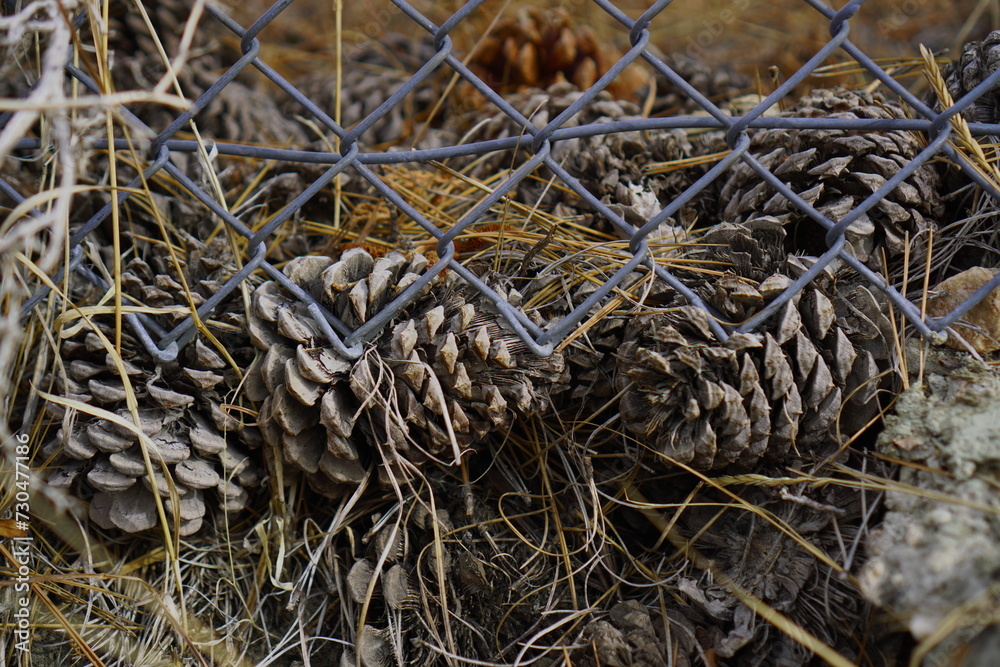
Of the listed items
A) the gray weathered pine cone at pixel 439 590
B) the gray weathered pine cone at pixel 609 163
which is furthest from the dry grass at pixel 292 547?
the gray weathered pine cone at pixel 609 163

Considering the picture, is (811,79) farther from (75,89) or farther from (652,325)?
(75,89)

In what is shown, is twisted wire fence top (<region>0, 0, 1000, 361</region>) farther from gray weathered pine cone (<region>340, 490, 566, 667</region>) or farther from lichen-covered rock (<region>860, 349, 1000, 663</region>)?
gray weathered pine cone (<region>340, 490, 566, 667</region>)

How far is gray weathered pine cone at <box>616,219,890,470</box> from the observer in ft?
2.88

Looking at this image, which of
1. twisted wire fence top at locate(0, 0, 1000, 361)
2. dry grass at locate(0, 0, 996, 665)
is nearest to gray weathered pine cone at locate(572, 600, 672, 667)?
dry grass at locate(0, 0, 996, 665)

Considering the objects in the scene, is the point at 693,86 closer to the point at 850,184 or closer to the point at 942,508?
the point at 850,184

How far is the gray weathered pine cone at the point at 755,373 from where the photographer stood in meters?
0.88

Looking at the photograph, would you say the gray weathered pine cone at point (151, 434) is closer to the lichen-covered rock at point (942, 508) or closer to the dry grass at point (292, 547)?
the dry grass at point (292, 547)

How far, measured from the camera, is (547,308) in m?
1.04

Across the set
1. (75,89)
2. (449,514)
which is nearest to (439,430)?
(449,514)

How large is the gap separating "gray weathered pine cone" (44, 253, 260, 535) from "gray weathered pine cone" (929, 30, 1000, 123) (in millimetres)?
1090

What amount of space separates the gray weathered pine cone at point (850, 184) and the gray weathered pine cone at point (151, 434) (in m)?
0.78

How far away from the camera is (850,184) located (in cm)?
101

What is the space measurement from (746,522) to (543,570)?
27 centimetres

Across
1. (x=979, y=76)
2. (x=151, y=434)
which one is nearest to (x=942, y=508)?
(x=979, y=76)
